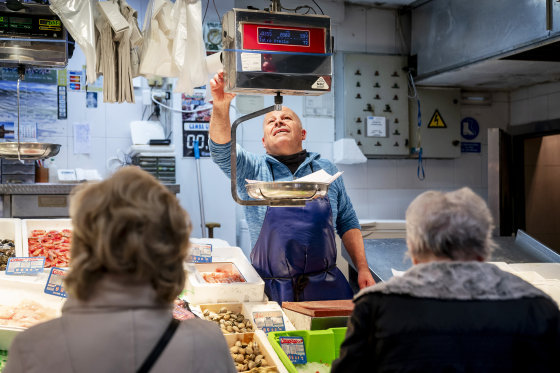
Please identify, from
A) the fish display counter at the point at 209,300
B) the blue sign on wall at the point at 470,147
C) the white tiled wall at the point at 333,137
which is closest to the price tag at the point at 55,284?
the fish display counter at the point at 209,300

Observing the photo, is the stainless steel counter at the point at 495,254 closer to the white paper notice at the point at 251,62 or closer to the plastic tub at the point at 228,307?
the plastic tub at the point at 228,307

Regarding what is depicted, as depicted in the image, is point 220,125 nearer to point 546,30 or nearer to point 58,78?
point 546,30

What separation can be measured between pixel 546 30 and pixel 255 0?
9.44 ft

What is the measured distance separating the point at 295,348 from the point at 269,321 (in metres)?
0.26

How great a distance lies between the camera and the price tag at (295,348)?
2.11m

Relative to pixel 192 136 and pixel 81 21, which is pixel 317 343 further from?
pixel 192 136

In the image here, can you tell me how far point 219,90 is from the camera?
217 centimetres

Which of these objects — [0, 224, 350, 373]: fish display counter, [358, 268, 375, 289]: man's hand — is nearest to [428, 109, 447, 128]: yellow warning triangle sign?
[358, 268, 375, 289]: man's hand

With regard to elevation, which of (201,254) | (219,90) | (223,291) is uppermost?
(219,90)

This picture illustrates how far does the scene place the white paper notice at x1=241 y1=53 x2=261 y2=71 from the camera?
1848 millimetres

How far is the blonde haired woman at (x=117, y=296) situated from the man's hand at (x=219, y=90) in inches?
40.0

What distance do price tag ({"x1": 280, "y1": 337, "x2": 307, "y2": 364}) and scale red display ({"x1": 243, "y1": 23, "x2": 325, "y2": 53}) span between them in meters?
1.12

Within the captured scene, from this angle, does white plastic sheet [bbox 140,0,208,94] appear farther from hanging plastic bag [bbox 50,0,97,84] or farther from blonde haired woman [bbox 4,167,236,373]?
blonde haired woman [bbox 4,167,236,373]

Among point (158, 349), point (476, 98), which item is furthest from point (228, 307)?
point (476, 98)
